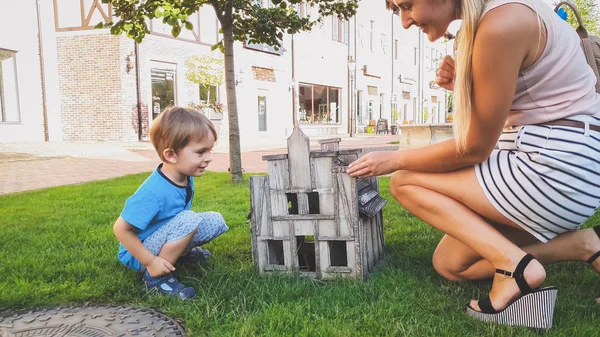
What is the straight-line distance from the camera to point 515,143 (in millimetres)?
1934

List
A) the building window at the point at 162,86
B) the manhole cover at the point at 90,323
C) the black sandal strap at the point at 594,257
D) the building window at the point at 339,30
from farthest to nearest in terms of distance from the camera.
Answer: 1. the building window at the point at 339,30
2. the building window at the point at 162,86
3. the black sandal strap at the point at 594,257
4. the manhole cover at the point at 90,323

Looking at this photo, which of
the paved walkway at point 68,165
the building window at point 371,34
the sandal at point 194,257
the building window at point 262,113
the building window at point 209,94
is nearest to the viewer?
the sandal at point 194,257

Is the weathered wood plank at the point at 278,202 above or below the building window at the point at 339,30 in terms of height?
below

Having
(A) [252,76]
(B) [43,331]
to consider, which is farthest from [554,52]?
(A) [252,76]

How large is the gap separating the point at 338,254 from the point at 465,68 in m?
1.18

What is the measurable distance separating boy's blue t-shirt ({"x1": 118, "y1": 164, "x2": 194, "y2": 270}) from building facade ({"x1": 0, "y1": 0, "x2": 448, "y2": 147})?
396 inches

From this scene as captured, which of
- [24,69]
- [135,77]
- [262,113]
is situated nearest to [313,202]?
[24,69]

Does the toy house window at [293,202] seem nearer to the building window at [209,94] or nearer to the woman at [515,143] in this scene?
the woman at [515,143]

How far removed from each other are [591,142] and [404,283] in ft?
3.25

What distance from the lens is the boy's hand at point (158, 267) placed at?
226 centimetres

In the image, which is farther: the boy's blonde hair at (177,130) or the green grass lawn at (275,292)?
the boy's blonde hair at (177,130)

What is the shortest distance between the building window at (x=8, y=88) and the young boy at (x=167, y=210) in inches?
546

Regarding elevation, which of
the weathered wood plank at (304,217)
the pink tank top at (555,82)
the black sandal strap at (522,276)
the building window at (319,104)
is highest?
the building window at (319,104)

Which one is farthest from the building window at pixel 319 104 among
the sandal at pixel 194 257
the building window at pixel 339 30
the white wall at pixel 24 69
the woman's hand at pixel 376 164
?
the woman's hand at pixel 376 164
